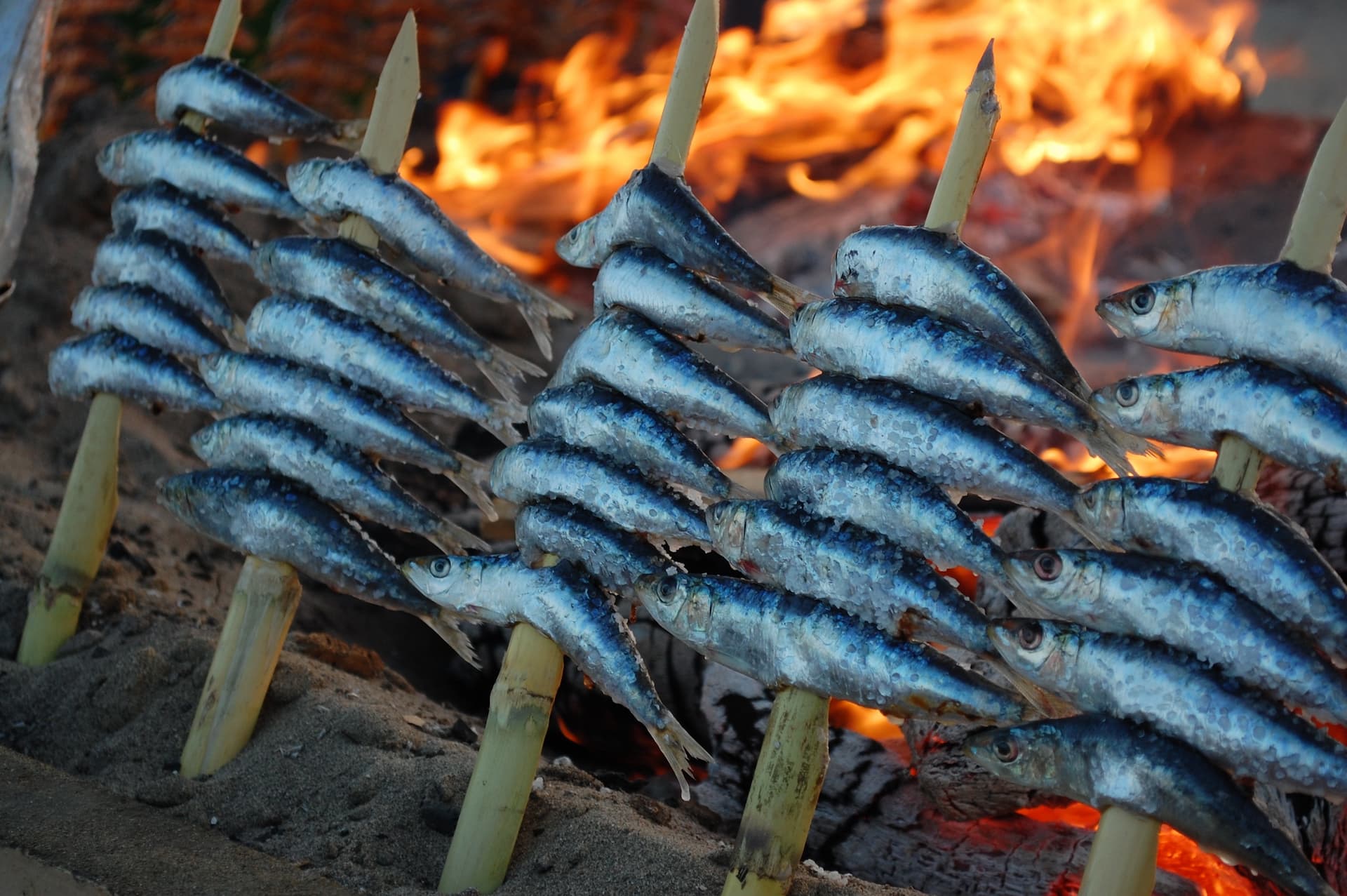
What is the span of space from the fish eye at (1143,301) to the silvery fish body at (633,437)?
807mm

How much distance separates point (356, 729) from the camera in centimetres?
306

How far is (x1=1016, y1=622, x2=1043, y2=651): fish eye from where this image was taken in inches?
76.2

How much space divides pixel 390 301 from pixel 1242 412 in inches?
70.8

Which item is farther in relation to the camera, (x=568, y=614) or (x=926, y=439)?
(x=568, y=614)

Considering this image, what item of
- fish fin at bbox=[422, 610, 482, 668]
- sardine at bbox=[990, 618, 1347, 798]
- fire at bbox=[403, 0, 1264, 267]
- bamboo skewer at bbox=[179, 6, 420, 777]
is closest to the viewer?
sardine at bbox=[990, 618, 1347, 798]

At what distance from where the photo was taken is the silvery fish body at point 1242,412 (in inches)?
73.0

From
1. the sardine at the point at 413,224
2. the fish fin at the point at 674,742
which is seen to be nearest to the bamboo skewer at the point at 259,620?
the sardine at the point at 413,224

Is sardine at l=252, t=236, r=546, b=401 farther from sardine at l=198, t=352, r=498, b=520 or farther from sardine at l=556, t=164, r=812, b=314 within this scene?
sardine at l=556, t=164, r=812, b=314

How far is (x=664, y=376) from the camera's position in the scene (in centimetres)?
241

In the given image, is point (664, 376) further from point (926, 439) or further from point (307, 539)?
point (307, 539)

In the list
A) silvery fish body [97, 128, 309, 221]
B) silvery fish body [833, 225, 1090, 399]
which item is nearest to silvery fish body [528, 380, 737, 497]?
silvery fish body [833, 225, 1090, 399]

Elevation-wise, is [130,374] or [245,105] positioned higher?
[245,105]

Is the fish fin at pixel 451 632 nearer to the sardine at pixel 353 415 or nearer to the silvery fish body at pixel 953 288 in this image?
the sardine at pixel 353 415

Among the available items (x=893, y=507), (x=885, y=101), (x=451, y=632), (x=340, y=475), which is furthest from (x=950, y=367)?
(x=885, y=101)
